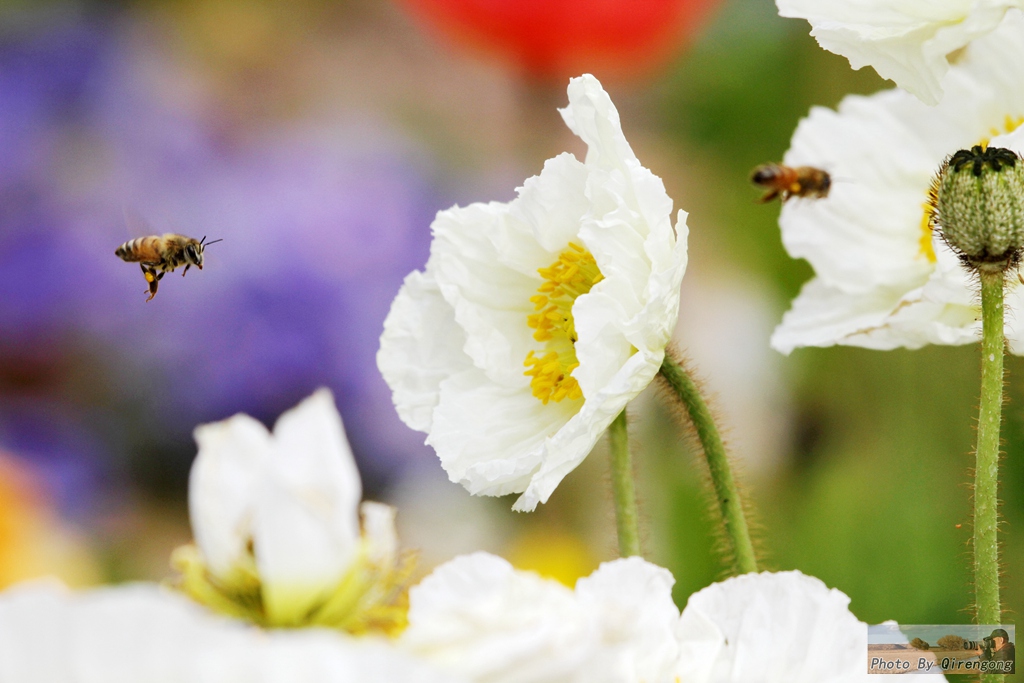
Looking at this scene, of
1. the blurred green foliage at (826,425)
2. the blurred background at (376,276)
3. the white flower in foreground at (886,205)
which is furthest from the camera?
the blurred background at (376,276)

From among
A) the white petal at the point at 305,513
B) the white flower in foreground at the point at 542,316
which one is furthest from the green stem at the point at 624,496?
the white petal at the point at 305,513

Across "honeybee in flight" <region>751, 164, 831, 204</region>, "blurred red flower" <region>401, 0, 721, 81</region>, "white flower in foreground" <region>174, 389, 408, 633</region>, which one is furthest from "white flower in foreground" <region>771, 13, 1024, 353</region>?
"blurred red flower" <region>401, 0, 721, 81</region>

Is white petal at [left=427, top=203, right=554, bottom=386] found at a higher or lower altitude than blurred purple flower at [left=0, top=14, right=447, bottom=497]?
lower

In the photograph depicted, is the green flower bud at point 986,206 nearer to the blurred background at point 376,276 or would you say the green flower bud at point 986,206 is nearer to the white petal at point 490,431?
the white petal at point 490,431

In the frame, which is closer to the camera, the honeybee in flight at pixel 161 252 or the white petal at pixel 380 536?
the white petal at pixel 380 536

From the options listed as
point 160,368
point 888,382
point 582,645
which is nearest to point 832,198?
point 582,645

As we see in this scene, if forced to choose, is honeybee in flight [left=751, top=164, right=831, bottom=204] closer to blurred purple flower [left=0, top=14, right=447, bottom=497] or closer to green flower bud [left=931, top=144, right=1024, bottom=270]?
green flower bud [left=931, top=144, right=1024, bottom=270]

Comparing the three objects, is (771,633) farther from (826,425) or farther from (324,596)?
(826,425)

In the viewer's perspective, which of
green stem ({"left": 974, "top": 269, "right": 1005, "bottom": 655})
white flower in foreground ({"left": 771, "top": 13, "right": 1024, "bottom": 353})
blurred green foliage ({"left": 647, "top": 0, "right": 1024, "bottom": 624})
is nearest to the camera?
green stem ({"left": 974, "top": 269, "right": 1005, "bottom": 655})
